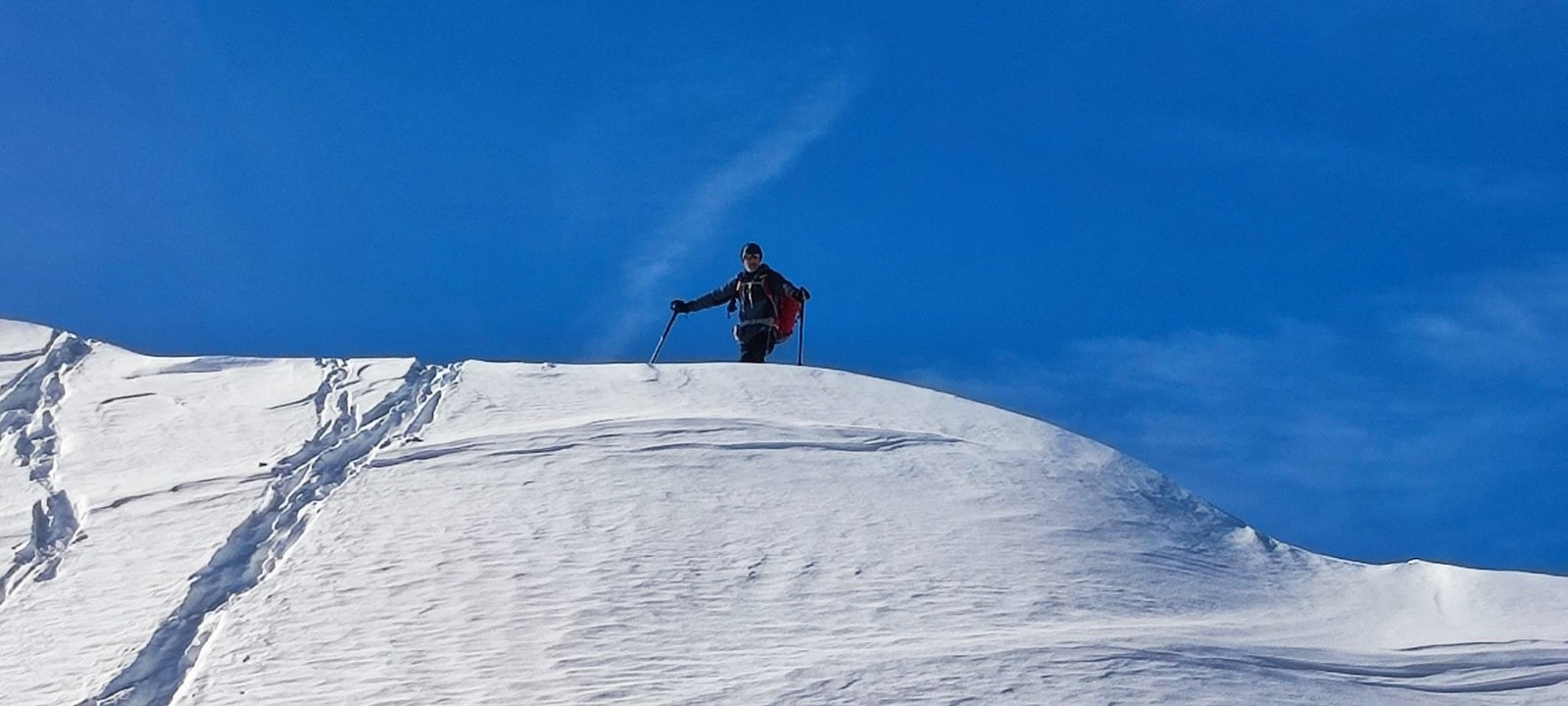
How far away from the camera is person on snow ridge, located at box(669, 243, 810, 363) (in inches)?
510

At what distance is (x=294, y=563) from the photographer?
25.6 ft

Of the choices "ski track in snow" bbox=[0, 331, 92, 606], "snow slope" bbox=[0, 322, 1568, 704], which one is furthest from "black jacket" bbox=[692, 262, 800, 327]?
"ski track in snow" bbox=[0, 331, 92, 606]

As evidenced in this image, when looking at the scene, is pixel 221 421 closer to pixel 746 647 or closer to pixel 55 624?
pixel 55 624

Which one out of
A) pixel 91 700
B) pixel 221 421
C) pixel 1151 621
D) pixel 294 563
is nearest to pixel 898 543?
pixel 1151 621

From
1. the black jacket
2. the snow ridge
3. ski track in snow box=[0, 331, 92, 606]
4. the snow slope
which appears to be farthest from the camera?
the black jacket

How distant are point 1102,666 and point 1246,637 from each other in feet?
3.39

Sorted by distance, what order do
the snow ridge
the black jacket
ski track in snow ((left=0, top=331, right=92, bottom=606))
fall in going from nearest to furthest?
the snow ridge, ski track in snow ((left=0, top=331, right=92, bottom=606)), the black jacket

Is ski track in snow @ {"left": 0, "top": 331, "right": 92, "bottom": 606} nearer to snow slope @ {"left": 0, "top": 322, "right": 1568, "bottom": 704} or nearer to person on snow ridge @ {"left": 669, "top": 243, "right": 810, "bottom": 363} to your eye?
snow slope @ {"left": 0, "top": 322, "right": 1568, "bottom": 704}

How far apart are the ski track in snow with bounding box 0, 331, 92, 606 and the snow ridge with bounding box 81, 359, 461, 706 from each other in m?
0.93

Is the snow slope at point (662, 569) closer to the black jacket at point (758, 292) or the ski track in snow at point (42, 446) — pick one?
the ski track in snow at point (42, 446)

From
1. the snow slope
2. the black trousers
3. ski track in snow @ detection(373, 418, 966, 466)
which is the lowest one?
the snow slope

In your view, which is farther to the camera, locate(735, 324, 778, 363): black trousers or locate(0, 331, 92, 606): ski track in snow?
locate(735, 324, 778, 363): black trousers

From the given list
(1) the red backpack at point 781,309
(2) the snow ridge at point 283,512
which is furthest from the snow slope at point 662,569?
(1) the red backpack at point 781,309

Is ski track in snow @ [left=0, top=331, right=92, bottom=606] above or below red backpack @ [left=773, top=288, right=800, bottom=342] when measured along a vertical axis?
below
